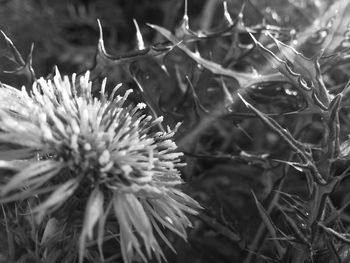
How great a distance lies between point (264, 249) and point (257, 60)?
19.5 inches

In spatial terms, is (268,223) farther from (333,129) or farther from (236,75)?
(236,75)

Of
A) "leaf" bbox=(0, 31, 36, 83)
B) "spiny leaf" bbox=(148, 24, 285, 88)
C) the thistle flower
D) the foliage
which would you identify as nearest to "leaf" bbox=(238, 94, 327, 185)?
the foliage

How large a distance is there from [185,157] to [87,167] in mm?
410

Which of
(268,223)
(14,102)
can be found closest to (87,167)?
(14,102)

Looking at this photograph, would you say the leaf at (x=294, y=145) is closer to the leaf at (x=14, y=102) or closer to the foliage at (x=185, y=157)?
the foliage at (x=185, y=157)

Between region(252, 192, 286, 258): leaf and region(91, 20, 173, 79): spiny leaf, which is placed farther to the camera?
region(91, 20, 173, 79): spiny leaf

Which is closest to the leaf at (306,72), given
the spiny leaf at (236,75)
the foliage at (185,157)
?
the foliage at (185,157)

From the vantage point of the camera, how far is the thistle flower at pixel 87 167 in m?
0.68

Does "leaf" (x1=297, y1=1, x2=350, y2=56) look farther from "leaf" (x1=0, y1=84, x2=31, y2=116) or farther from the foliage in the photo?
"leaf" (x1=0, y1=84, x2=31, y2=116)

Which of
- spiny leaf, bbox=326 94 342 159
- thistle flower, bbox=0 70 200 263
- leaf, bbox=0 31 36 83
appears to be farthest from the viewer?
leaf, bbox=0 31 36 83

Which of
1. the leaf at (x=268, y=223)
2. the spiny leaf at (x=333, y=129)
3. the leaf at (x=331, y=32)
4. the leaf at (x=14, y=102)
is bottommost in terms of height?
the leaf at (x=268, y=223)

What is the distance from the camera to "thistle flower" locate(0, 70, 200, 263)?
26.7 inches

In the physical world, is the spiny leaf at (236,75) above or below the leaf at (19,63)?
below

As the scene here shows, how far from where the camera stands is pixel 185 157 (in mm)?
1100
